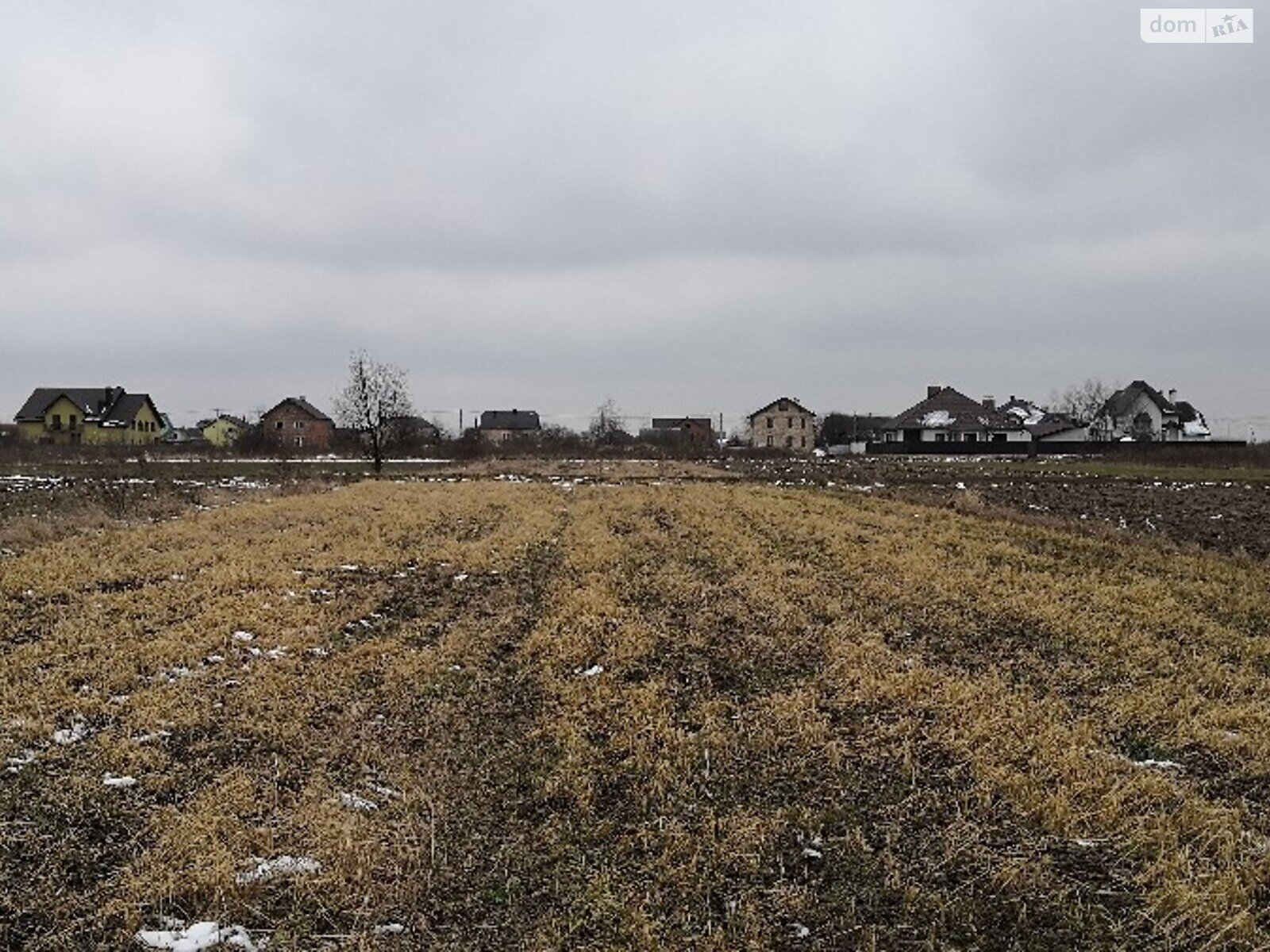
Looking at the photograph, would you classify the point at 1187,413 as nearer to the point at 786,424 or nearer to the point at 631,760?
the point at 786,424

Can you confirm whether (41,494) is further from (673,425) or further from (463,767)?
(673,425)

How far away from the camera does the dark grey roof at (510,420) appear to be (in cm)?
12925

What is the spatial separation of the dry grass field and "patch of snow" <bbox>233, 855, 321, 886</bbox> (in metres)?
0.02

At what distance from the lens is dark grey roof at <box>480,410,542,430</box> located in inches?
5089

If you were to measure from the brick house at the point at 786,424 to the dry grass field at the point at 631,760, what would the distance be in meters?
98.4

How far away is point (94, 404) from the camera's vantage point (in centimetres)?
9275

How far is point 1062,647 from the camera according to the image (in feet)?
29.2

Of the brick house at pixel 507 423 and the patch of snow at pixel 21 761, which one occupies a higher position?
the brick house at pixel 507 423

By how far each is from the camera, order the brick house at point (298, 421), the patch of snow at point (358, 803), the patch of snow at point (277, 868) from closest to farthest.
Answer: the patch of snow at point (277, 868)
the patch of snow at point (358, 803)
the brick house at point (298, 421)

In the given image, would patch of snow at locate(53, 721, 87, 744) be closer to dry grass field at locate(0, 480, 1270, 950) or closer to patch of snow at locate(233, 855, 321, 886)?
dry grass field at locate(0, 480, 1270, 950)

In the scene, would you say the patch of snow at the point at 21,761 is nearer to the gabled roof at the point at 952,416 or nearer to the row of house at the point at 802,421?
the row of house at the point at 802,421

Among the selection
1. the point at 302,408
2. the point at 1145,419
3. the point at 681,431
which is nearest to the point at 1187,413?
the point at 1145,419

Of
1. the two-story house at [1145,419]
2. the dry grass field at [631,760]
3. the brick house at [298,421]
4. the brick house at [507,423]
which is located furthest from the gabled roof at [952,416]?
the dry grass field at [631,760]

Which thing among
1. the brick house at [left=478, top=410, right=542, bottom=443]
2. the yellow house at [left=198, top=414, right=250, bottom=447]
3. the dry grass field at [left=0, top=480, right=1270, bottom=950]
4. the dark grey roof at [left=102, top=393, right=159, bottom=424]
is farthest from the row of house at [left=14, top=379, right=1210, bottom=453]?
the dry grass field at [left=0, top=480, right=1270, bottom=950]
